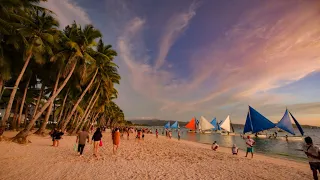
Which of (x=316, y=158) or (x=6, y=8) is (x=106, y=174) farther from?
(x=6, y=8)

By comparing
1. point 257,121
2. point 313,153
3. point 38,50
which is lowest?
point 313,153

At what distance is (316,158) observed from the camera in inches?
285

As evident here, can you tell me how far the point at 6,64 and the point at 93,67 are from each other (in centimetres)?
960

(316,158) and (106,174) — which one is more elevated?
(316,158)

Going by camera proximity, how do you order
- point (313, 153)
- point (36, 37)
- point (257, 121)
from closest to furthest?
point (313, 153) < point (36, 37) < point (257, 121)

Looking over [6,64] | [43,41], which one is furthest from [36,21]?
[6,64]

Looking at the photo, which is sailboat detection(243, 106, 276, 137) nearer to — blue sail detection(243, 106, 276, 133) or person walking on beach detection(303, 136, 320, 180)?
blue sail detection(243, 106, 276, 133)

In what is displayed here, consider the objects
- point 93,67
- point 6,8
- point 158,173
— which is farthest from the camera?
point 93,67

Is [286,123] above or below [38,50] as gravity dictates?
below

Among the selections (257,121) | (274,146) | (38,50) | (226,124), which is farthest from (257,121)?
(38,50)

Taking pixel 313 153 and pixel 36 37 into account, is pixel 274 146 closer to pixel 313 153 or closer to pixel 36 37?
pixel 313 153

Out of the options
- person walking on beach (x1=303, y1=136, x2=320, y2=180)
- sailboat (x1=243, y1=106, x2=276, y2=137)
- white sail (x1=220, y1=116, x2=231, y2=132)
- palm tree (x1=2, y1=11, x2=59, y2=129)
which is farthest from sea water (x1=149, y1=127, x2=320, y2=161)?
palm tree (x1=2, y1=11, x2=59, y2=129)

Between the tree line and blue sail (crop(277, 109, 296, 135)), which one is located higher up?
the tree line

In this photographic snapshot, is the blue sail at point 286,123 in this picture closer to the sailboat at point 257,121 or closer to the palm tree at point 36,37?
the sailboat at point 257,121
